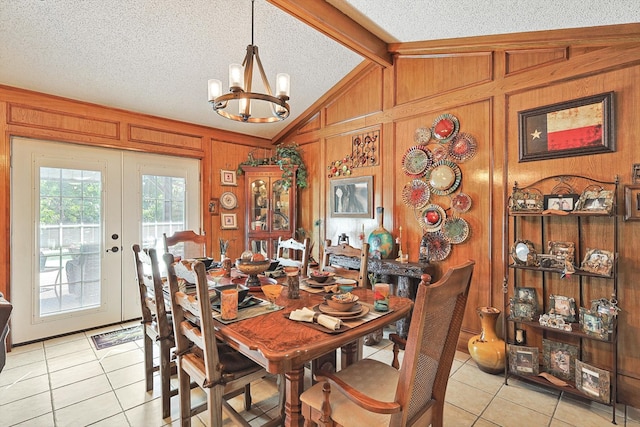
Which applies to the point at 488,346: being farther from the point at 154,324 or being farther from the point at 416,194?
the point at 154,324

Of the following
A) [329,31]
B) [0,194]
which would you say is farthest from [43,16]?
[329,31]

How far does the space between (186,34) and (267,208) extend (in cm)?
247

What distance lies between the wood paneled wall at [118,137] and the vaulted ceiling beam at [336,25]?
7.84ft

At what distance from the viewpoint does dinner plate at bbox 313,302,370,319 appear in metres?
1.55

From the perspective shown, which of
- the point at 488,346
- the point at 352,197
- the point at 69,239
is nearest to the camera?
the point at 488,346

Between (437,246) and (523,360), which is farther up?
(437,246)

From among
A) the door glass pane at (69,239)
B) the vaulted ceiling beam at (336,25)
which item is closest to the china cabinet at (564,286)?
the vaulted ceiling beam at (336,25)

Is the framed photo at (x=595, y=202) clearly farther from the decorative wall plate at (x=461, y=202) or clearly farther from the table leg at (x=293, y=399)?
the table leg at (x=293, y=399)

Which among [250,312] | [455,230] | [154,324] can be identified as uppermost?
[455,230]

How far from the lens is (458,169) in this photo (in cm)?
302

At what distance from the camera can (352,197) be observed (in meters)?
3.98

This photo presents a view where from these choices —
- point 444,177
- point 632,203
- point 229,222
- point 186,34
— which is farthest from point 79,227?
point 632,203

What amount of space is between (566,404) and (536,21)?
2.85 meters

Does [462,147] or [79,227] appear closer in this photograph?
[462,147]
